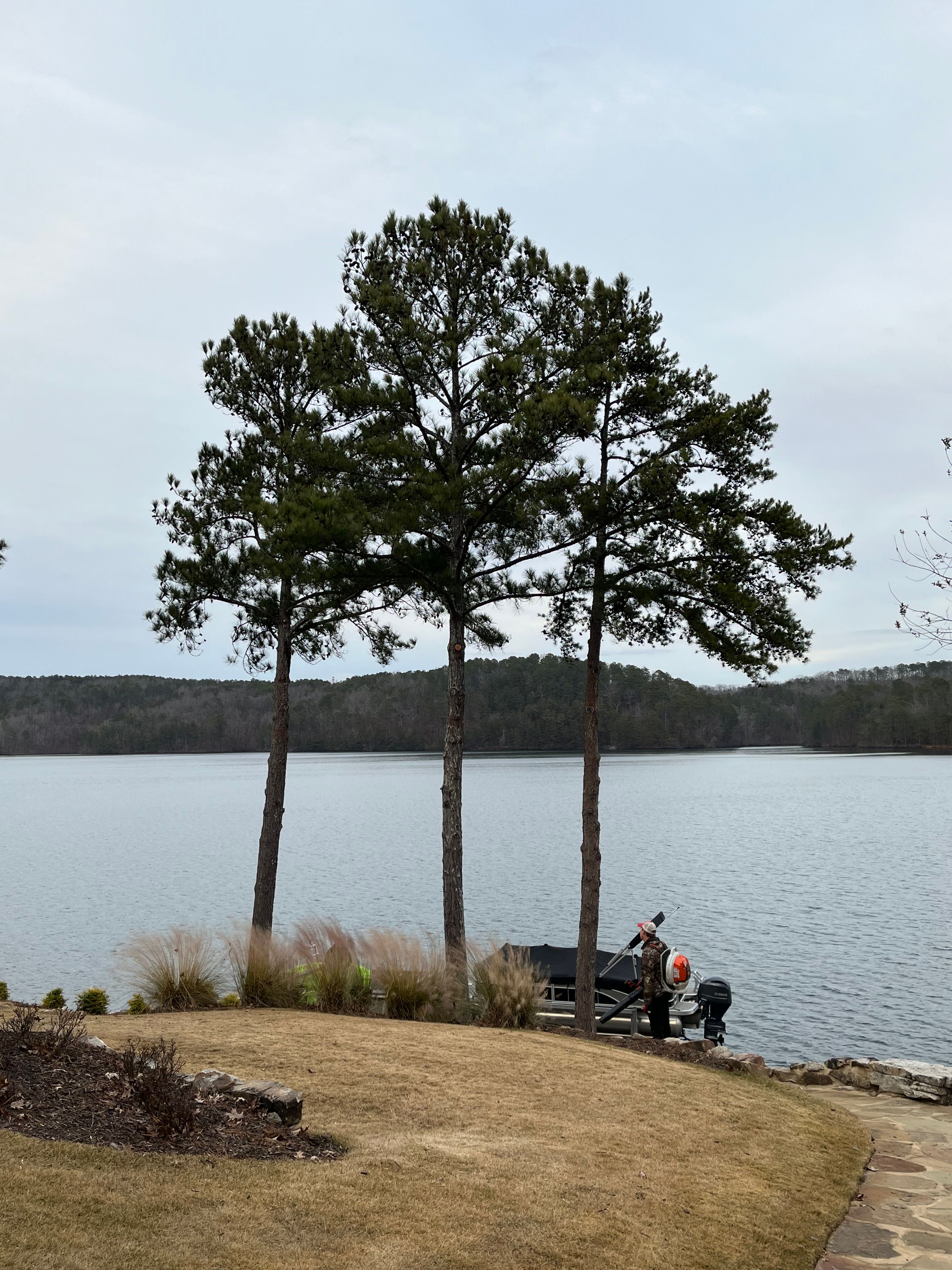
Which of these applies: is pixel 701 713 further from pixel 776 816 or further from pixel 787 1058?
pixel 787 1058

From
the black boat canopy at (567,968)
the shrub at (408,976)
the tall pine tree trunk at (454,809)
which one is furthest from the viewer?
the black boat canopy at (567,968)

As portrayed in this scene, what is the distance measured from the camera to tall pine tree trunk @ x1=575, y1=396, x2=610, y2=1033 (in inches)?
571

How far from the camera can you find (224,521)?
1900cm

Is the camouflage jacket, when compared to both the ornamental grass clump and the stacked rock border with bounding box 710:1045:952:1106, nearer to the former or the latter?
the stacked rock border with bounding box 710:1045:952:1106

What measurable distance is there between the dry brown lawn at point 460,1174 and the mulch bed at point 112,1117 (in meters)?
0.20

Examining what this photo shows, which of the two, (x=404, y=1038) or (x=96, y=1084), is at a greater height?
(x=96, y=1084)

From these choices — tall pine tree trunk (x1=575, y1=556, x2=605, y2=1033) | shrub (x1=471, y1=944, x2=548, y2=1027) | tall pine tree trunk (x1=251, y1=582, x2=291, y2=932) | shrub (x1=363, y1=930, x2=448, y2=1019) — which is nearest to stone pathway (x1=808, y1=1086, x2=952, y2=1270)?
shrub (x1=471, y1=944, x2=548, y2=1027)

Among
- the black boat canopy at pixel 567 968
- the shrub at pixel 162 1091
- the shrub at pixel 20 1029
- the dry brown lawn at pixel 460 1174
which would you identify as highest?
the shrub at pixel 20 1029

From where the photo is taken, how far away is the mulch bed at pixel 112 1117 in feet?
18.5

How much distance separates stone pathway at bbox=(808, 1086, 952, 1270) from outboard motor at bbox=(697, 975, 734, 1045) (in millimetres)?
3059

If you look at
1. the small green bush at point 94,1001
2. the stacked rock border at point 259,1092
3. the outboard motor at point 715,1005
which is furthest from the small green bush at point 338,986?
the stacked rock border at point 259,1092

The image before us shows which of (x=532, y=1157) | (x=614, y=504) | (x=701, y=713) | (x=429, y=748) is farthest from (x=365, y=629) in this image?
(x=701, y=713)

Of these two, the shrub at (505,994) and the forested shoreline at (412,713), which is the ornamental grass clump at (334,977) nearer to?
the shrub at (505,994)

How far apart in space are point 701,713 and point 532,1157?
149m
